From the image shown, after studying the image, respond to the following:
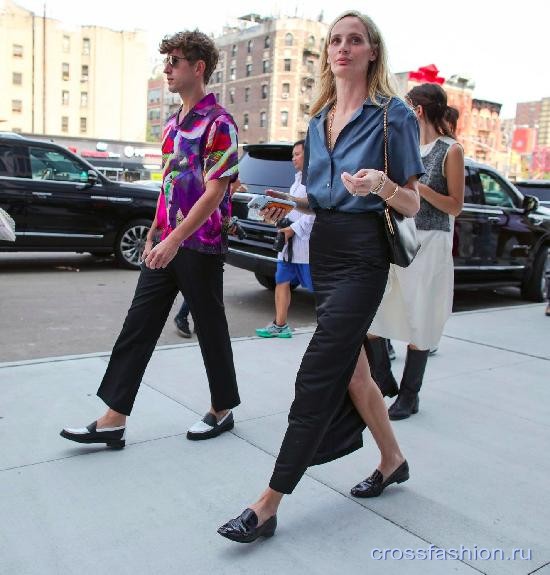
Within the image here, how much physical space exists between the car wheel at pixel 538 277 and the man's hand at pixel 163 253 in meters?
7.06

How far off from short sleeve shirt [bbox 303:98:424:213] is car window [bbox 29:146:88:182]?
784 cm

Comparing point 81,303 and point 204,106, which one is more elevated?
point 204,106

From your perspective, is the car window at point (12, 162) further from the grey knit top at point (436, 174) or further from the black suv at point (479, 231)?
the grey knit top at point (436, 174)

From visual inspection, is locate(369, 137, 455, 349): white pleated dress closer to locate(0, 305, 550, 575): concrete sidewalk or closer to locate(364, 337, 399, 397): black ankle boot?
locate(364, 337, 399, 397): black ankle boot

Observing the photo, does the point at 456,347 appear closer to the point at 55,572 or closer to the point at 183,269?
the point at 183,269

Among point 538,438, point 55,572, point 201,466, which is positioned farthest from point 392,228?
point 538,438

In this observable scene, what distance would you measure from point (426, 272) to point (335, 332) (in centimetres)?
167

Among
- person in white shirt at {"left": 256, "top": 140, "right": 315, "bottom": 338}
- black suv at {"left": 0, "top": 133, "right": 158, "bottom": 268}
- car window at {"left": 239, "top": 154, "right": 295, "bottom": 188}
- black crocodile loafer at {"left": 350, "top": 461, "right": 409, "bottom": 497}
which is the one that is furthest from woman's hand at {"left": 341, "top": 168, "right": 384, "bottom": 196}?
black suv at {"left": 0, "top": 133, "right": 158, "bottom": 268}

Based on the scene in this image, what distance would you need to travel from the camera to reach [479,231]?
7934 mm

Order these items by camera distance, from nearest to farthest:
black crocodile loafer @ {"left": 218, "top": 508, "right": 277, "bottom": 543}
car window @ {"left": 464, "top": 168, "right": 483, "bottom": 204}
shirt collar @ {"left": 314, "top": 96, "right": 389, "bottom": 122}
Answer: black crocodile loafer @ {"left": 218, "top": 508, "right": 277, "bottom": 543} < shirt collar @ {"left": 314, "top": 96, "right": 389, "bottom": 122} < car window @ {"left": 464, "top": 168, "right": 483, "bottom": 204}

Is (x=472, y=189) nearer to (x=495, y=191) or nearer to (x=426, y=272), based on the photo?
(x=495, y=191)

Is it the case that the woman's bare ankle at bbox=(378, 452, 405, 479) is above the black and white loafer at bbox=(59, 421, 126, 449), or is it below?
above

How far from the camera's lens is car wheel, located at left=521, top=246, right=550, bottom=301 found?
8.95m

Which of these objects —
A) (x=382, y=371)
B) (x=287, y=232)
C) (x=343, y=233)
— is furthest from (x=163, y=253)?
(x=287, y=232)
